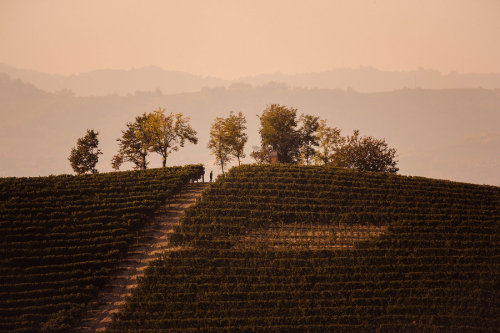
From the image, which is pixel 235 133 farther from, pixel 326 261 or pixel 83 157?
pixel 326 261

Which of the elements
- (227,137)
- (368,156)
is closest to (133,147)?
(227,137)

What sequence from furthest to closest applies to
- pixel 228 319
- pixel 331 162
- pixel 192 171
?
pixel 331 162 < pixel 192 171 < pixel 228 319

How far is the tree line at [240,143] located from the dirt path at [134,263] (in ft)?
54.7

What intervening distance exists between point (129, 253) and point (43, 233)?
828 cm

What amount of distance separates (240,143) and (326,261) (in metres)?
31.8

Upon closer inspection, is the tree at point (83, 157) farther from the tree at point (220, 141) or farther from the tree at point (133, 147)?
the tree at point (220, 141)

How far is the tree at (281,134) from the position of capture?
185ft

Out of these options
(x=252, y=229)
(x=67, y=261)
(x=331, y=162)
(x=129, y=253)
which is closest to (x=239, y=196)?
(x=252, y=229)

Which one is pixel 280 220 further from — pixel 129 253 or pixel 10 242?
pixel 10 242

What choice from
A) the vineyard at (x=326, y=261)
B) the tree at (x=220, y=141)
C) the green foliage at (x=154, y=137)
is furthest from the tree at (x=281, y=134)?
the vineyard at (x=326, y=261)

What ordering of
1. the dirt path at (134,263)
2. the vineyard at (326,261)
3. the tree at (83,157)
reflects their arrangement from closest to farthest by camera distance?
the vineyard at (326,261) → the dirt path at (134,263) → the tree at (83,157)

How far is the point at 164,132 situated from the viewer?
52.3m

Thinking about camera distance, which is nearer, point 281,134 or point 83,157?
point 83,157

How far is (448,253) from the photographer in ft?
93.8
